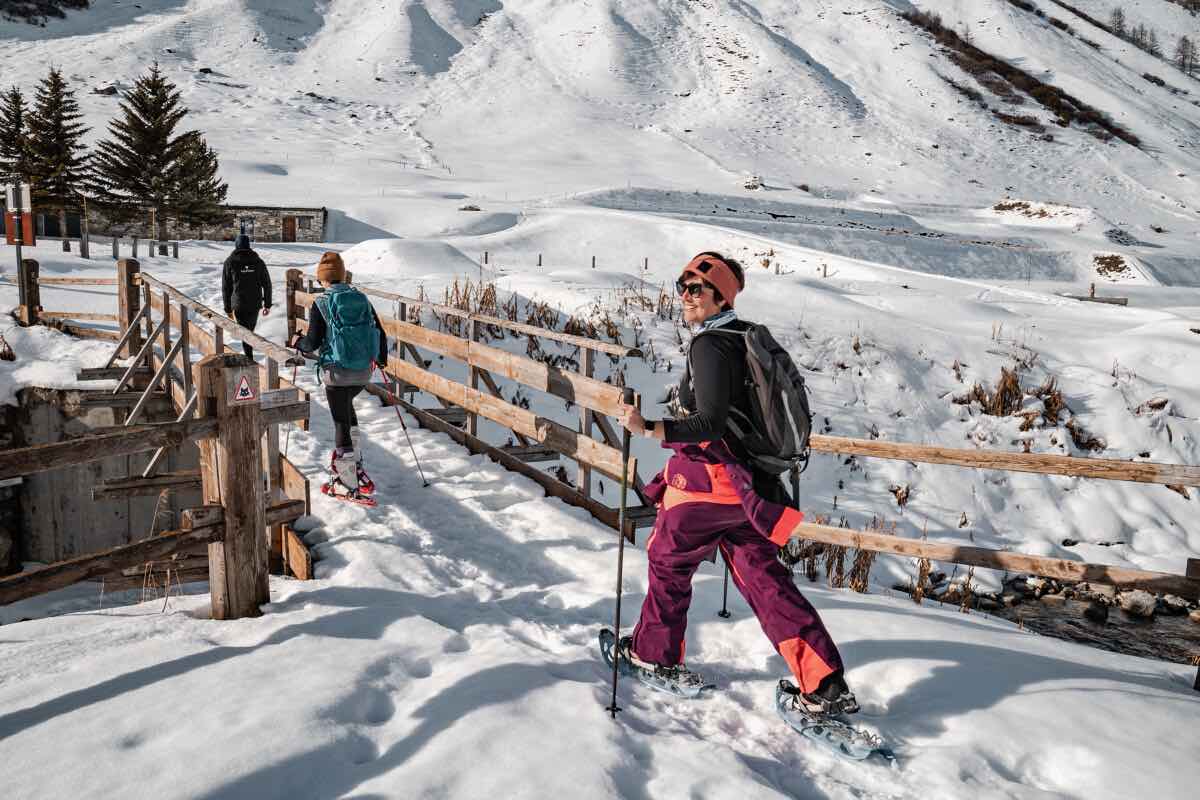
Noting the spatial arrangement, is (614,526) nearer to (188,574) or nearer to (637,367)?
(188,574)

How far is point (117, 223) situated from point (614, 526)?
33991mm

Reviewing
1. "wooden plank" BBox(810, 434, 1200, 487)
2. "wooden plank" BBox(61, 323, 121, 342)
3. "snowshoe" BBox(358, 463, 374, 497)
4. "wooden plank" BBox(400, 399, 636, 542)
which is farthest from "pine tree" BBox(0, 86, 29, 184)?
"wooden plank" BBox(810, 434, 1200, 487)

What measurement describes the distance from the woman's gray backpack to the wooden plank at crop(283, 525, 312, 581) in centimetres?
327

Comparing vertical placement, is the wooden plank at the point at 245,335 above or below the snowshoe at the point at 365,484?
above

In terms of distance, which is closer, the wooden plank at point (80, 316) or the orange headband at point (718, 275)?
the orange headband at point (718, 275)

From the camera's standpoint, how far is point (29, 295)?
12.3 metres

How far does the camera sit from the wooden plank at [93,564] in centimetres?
345

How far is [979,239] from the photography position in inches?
1346

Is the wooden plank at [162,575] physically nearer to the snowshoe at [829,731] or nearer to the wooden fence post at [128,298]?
the snowshoe at [829,731]

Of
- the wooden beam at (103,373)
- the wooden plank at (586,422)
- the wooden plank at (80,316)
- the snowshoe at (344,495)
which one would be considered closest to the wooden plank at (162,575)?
the snowshoe at (344,495)

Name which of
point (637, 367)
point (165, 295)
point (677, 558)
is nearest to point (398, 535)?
point (677, 558)

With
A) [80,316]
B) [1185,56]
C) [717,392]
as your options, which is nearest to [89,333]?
[80,316]

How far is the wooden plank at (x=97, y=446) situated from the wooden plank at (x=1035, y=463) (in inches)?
136

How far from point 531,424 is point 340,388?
5.02ft
